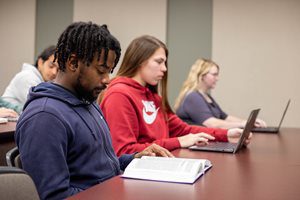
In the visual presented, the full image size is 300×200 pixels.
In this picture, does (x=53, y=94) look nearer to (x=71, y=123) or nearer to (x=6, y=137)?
(x=71, y=123)

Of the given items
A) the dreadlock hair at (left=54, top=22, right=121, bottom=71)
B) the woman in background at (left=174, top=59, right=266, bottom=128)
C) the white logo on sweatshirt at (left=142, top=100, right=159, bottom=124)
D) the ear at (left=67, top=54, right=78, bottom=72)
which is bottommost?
the woman in background at (left=174, top=59, right=266, bottom=128)

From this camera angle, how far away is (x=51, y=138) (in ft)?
3.61

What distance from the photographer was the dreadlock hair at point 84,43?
126 cm

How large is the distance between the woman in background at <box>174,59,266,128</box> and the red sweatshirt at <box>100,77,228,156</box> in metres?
1.01

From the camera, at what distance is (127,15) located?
15.3 feet

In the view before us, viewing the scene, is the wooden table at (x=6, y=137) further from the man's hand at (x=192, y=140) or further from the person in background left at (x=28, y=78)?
the person in background left at (x=28, y=78)

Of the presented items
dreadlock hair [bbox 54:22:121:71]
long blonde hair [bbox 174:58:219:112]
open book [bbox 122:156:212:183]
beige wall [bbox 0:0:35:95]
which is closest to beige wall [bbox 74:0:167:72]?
beige wall [bbox 0:0:35:95]

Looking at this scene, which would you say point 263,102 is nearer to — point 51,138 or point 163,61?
point 163,61

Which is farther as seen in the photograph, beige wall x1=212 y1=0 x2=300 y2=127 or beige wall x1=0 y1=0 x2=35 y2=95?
beige wall x1=0 y1=0 x2=35 y2=95

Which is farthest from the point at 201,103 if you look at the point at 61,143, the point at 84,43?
the point at 61,143

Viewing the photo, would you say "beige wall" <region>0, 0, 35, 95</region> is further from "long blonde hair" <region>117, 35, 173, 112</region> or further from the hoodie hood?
the hoodie hood

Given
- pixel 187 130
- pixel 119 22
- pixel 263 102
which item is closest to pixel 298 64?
pixel 263 102

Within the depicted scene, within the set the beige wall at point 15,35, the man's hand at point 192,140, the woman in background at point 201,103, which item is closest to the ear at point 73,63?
the man's hand at point 192,140

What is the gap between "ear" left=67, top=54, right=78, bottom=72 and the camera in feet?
4.15
